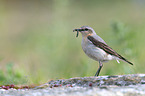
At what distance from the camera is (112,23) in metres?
9.27

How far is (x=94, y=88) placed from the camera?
479cm

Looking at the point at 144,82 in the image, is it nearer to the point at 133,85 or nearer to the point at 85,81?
the point at 133,85

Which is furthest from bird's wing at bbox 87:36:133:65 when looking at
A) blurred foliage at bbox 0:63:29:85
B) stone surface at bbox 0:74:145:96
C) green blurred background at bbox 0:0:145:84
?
blurred foliage at bbox 0:63:29:85

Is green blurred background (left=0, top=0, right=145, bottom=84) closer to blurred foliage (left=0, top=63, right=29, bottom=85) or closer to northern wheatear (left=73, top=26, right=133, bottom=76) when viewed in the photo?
blurred foliage (left=0, top=63, right=29, bottom=85)

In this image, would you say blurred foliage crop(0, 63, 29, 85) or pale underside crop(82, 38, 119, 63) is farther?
blurred foliage crop(0, 63, 29, 85)

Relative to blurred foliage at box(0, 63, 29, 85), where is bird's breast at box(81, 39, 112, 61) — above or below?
above

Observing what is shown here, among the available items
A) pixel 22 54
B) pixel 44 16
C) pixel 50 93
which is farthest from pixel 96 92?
pixel 44 16

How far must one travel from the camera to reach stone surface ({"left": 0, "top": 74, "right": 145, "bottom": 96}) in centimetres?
447

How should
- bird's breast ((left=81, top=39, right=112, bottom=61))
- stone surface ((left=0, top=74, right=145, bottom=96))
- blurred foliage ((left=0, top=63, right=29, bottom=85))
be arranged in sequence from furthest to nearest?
blurred foliage ((left=0, top=63, right=29, bottom=85)) → bird's breast ((left=81, top=39, right=112, bottom=61)) → stone surface ((left=0, top=74, right=145, bottom=96))

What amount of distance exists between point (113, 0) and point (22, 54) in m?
18.1

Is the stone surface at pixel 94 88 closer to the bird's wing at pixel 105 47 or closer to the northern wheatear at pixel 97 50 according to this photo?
the northern wheatear at pixel 97 50

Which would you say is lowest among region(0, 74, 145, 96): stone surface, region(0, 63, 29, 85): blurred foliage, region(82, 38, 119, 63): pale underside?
region(0, 63, 29, 85): blurred foliage

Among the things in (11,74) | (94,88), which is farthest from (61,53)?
(94,88)

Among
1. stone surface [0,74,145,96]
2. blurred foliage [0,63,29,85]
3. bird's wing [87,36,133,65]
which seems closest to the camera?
stone surface [0,74,145,96]
